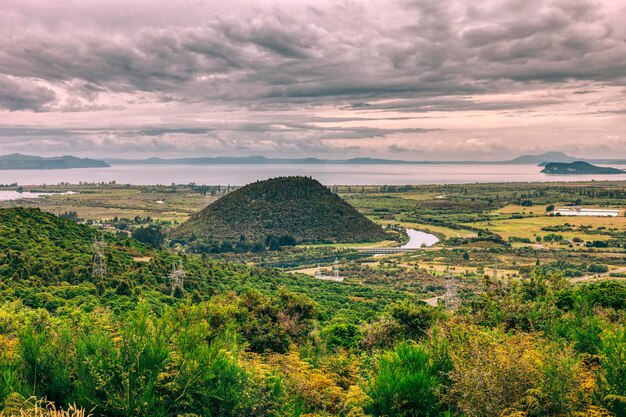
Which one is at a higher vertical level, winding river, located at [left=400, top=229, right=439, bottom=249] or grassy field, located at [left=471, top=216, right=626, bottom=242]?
grassy field, located at [left=471, top=216, right=626, bottom=242]

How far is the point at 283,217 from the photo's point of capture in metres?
111

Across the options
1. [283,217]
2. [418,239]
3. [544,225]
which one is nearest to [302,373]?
[283,217]

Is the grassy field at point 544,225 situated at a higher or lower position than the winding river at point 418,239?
higher

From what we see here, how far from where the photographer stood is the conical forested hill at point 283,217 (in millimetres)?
107031

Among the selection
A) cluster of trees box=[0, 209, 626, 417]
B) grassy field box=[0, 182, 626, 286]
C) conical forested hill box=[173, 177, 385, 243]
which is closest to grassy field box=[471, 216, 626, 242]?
grassy field box=[0, 182, 626, 286]

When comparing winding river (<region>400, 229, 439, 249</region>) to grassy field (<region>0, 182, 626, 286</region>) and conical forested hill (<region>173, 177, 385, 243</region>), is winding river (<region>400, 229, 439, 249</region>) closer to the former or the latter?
grassy field (<region>0, 182, 626, 286</region>)

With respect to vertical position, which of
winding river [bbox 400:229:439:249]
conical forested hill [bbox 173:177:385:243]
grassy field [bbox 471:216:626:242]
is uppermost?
conical forested hill [bbox 173:177:385:243]

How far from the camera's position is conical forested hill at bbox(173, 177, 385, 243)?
10703 cm

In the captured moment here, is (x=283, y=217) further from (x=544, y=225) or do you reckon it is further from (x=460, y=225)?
(x=544, y=225)

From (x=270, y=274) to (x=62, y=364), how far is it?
46.3 metres

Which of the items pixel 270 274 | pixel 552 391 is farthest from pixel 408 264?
pixel 552 391

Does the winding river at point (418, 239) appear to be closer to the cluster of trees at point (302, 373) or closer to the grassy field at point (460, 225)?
the grassy field at point (460, 225)

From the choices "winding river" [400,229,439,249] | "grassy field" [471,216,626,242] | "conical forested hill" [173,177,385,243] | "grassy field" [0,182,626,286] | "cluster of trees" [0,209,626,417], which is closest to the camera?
"cluster of trees" [0,209,626,417]

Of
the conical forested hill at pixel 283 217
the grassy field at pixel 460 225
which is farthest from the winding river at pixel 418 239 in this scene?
the conical forested hill at pixel 283 217
